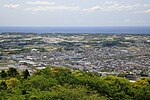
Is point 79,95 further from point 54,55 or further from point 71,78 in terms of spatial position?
point 54,55

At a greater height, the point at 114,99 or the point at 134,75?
the point at 114,99

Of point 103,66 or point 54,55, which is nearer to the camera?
point 103,66

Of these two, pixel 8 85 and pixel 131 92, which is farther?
pixel 8 85

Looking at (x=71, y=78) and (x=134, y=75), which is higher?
(x=71, y=78)

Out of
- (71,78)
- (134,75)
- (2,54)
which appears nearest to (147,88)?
(71,78)

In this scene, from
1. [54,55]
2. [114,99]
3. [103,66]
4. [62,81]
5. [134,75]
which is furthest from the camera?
[54,55]

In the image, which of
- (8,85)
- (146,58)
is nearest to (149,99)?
(8,85)

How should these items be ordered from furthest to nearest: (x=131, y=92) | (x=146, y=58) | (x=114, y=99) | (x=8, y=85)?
(x=146, y=58)
(x=8, y=85)
(x=131, y=92)
(x=114, y=99)

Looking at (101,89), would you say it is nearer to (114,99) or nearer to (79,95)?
(114,99)

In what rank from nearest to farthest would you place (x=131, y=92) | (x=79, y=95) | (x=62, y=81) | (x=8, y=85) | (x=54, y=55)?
(x=79, y=95), (x=131, y=92), (x=62, y=81), (x=8, y=85), (x=54, y=55)
